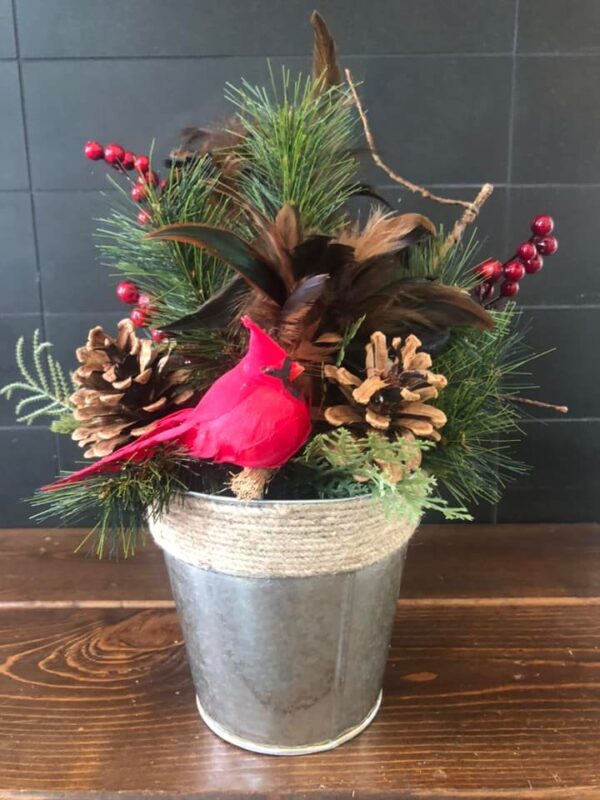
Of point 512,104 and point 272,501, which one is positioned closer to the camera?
point 272,501

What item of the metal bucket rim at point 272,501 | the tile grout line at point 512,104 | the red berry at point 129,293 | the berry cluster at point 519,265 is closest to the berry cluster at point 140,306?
the red berry at point 129,293

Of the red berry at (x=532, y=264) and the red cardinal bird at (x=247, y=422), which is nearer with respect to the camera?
the red cardinal bird at (x=247, y=422)

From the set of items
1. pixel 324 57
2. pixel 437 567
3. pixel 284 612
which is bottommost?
pixel 437 567

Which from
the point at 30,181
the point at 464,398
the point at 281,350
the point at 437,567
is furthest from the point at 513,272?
the point at 30,181

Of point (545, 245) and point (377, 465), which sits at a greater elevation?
point (545, 245)

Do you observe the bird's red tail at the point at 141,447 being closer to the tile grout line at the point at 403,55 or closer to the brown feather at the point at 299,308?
the brown feather at the point at 299,308

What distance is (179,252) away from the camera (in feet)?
1.40

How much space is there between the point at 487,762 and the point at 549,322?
52cm

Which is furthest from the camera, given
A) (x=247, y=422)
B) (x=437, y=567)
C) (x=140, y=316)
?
(x=437, y=567)

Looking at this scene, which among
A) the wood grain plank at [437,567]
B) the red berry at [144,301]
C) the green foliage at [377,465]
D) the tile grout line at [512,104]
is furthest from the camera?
the tile grout line at [512,104]

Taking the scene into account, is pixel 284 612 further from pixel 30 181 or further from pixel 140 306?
pixel 30 181

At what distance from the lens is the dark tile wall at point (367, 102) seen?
2.49 feet

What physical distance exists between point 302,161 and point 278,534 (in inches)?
8.7

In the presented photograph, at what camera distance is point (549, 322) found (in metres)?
0.83
